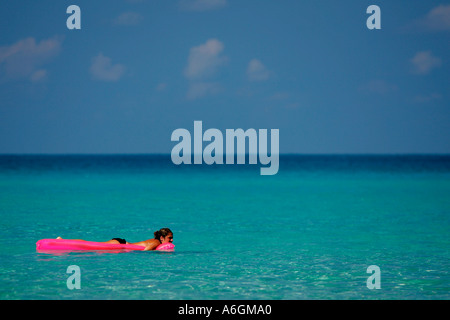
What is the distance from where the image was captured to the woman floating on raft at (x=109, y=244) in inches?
452

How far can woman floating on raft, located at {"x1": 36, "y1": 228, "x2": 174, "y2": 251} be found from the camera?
1148 cm

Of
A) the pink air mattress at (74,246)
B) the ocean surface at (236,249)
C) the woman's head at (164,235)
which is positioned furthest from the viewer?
the woman's head at (164,235)

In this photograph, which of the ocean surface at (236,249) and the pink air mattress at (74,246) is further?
the pink air mattress at (74,246)

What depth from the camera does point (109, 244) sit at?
1177 centimetres

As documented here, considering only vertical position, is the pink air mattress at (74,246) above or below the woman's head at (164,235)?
below

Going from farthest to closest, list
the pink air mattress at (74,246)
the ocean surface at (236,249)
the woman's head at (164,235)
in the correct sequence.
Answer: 1. the woman's head at (164,235)
2. the pink air mattress at (74,246)
3. the ocean surface at (236,249)

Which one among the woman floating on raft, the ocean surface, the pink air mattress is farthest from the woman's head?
the pink air mattress

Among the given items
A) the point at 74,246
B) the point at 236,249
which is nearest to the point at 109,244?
the point at 74,246

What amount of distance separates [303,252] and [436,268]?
2.95 m

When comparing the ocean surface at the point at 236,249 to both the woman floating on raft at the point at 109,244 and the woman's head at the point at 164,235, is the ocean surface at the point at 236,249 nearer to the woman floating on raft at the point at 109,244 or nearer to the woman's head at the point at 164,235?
the woman floating on raft at the point at 109,244

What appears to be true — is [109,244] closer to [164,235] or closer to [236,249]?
[164,235]

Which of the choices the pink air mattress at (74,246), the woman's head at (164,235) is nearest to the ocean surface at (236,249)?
the pink air mattress at (74,246)
